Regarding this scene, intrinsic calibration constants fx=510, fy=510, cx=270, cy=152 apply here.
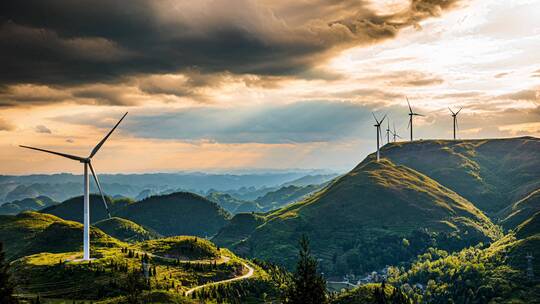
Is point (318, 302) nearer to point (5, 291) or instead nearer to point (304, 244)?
point (304, 244)

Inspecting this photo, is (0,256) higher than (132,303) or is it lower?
higher

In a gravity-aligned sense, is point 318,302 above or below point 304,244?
below

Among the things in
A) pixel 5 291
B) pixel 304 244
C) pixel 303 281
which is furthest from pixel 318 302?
pixel 5 291

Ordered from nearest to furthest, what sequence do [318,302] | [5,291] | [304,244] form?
[318,302], [304,244], [5,291]

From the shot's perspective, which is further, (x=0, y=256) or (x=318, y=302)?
(x=0, y=256)

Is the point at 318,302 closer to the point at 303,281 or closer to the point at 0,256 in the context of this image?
the point at 303,281

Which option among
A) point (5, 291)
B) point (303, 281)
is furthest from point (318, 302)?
point (5, 291)

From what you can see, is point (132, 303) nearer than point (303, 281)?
No

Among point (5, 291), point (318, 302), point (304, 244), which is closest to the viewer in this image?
point (318, 302)
